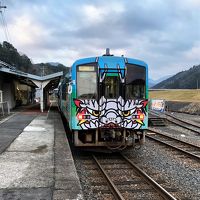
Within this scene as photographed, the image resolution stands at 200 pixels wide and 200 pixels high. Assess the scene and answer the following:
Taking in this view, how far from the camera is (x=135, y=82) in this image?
977 centimetres

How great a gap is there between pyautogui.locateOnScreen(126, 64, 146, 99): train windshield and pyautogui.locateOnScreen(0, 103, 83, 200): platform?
258 cm

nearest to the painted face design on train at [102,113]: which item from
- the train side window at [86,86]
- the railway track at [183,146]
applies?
the train side window at [86,86]

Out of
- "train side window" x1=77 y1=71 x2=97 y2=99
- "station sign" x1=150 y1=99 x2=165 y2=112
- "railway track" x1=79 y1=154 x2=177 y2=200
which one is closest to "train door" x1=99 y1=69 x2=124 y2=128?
"train side window" x1=77 y1=71 x2=97 y2=99

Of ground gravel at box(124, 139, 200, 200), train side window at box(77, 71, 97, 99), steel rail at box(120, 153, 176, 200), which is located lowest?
ground gravel at box(124, 139, 200, 200)

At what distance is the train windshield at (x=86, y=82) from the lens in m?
9.47

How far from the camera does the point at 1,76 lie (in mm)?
27219

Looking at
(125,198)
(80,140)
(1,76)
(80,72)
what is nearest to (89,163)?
(80,140)

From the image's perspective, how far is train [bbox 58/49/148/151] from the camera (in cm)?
938

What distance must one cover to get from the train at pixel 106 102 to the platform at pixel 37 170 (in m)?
1.00

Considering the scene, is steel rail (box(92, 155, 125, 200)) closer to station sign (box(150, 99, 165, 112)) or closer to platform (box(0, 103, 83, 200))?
platform (box(0, 103, 83, 200))

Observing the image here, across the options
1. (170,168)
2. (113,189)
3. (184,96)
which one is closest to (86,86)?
(170,168)

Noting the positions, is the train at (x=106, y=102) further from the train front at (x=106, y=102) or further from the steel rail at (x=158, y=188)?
the steel rail at (x=158, y=188)

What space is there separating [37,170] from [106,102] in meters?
3.30

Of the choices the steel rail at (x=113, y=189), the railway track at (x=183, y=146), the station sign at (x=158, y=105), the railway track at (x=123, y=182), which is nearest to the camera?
the steel rail at (x=113, y=189)
